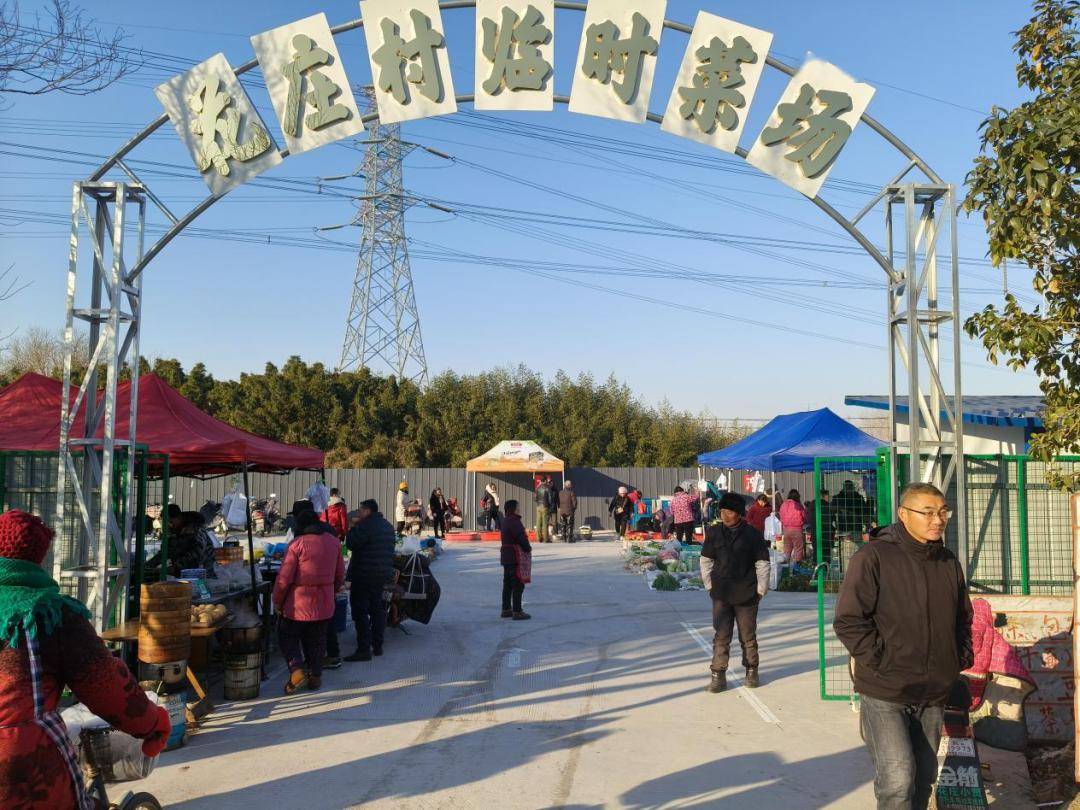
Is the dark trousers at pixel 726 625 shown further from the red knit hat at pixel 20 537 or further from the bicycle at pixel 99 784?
the red knit hat at pixel 20 537

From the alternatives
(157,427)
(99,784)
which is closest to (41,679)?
(99,784)

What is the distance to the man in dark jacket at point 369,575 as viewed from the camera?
32.0 feet

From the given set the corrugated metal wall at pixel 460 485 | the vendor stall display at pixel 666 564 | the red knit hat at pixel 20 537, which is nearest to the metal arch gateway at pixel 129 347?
the red knit hat at pixel 20 537

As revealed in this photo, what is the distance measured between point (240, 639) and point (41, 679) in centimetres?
515

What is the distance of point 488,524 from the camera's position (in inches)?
1077

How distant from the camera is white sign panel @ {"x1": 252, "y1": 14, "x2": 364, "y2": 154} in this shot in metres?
7.74

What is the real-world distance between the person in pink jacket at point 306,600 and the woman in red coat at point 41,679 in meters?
4.82

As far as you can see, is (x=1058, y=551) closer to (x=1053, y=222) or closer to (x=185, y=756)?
(x=1053, y=222)

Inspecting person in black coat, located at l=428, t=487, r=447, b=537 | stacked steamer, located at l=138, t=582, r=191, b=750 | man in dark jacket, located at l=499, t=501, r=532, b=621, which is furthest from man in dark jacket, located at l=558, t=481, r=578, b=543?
stacked steamer, located at l=138, t=582, r=191, b=750

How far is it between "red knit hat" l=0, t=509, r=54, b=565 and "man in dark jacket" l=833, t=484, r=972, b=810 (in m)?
3.53

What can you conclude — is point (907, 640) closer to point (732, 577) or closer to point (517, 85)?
point (732, 577)

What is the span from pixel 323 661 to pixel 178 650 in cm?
236

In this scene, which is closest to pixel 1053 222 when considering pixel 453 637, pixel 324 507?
pixel 453 637

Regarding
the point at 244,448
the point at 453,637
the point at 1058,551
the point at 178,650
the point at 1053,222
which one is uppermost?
the point at 1053,222
